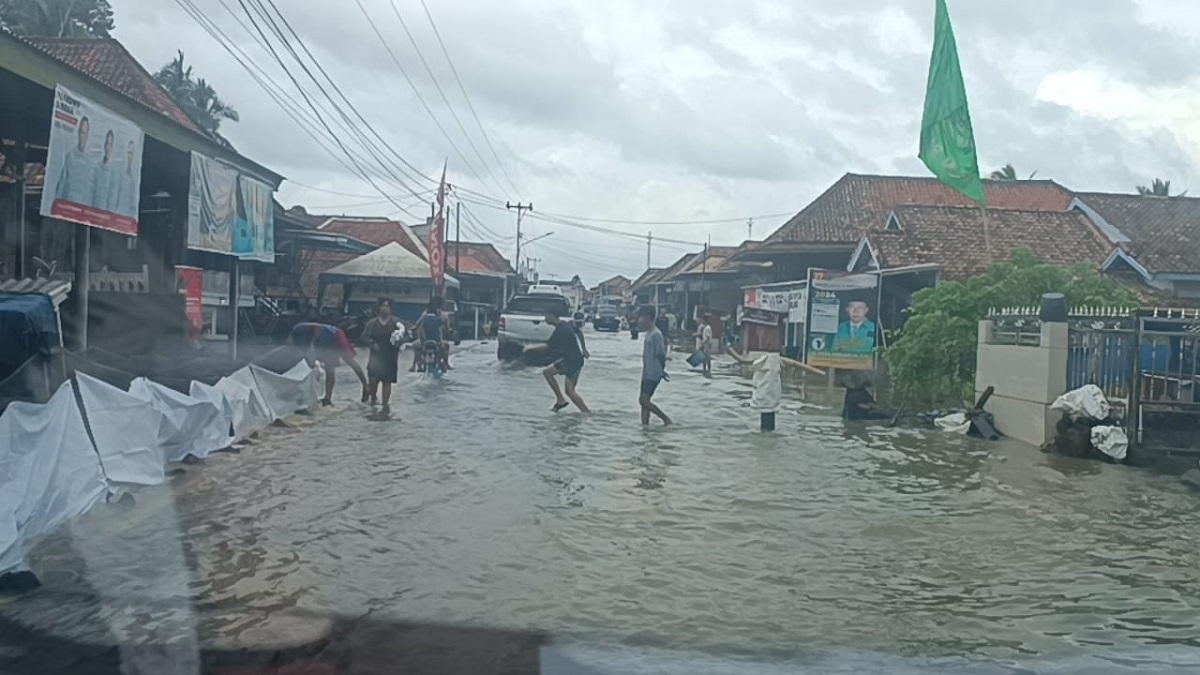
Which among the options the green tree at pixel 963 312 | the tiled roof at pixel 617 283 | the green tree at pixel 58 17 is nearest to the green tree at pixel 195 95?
the green tree at pixel 58 17

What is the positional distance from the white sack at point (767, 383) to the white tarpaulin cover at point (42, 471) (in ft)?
30.2

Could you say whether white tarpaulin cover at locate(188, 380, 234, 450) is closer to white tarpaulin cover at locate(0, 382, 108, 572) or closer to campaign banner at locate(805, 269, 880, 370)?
white tarpaulin cover at locate(0, 382, 108, 572)

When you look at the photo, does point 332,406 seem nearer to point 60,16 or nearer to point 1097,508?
point 1097,508

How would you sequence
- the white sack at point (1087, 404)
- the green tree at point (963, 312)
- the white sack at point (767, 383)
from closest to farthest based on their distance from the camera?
the white sack at point (1087, 404) < the white sack at point (767, 383) < the green tree at point (963, 312)

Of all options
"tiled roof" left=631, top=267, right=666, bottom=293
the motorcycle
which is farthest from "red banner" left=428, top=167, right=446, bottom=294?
"tiled roof" left=631, top=267, right=666, bottom=293

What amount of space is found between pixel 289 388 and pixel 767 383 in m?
6.52

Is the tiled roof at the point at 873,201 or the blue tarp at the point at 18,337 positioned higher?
the tiled roof at the point at 873,201

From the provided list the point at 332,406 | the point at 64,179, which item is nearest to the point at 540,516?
the point at 64,179

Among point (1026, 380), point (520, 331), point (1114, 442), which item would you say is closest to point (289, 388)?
point (1026, 380)

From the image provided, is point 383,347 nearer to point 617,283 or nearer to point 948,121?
point 948,121

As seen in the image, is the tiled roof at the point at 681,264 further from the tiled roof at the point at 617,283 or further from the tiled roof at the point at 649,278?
the tiled roof at the point at 617,283

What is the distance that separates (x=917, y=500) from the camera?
35.0ft

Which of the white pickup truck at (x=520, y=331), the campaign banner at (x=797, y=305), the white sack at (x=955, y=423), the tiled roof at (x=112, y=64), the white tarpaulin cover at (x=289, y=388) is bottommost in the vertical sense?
the white sack at (x=955, y=423)

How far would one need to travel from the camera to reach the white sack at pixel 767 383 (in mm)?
15516
